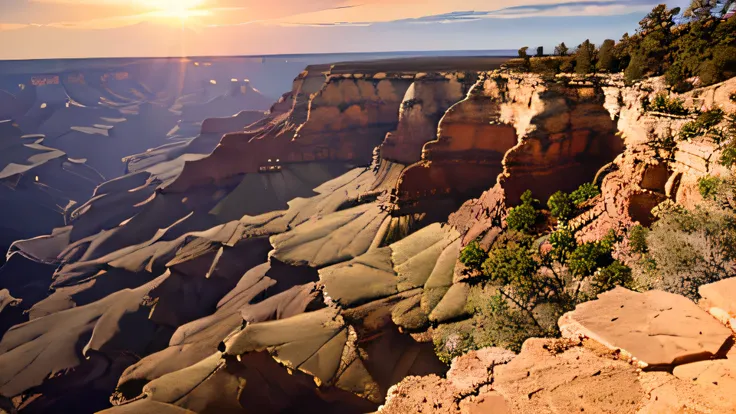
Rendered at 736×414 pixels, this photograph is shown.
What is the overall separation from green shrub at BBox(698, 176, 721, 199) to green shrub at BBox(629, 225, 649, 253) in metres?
3.11

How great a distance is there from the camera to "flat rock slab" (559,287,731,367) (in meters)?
11.2

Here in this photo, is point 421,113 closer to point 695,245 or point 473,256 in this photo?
point 473,256

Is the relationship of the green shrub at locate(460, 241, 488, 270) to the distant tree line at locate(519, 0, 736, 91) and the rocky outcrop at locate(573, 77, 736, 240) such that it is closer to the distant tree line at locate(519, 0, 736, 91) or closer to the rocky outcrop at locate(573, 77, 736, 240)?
the rocky outcrop at locate(573, 77, 736, 240)

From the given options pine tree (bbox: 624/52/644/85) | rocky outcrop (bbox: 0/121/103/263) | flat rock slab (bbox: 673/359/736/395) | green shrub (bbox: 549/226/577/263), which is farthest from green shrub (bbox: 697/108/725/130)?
rocky outcrop (bbox: 0/121/103/263)

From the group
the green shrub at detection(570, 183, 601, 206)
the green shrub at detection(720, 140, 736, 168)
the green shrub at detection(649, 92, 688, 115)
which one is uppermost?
the green shrub at detection(649, 92, 688, 115)

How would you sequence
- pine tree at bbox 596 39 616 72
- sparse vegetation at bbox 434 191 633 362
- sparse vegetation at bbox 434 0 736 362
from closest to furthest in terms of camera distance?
sparse vegetation at bbox 434 0 736 362, sparse vegetation at bbox 434 191 633 362, pine tree at bbox 596 39 616 72

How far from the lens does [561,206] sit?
89.8 ft

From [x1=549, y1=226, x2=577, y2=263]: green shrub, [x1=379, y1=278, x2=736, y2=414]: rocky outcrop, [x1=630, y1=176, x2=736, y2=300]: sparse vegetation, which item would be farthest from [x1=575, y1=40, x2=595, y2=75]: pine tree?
[x1=379, y1=278, x2=736, y2=414]: rocky outcrop

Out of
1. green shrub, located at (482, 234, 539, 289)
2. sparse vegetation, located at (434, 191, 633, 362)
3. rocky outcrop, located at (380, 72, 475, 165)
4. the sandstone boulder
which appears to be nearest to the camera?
the sandstone boulder

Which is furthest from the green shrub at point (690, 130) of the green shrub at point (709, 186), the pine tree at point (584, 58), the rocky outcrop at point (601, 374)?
the rocky outcrop at point (601, 374)

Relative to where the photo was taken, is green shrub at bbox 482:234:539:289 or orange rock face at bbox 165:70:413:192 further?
orange rock face at bbox 165:70:413:192

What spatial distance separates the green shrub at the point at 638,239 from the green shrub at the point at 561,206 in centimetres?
553

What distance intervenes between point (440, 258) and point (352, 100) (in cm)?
3764

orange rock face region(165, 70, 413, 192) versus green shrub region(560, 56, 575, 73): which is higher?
green shrub region(560, 56, 575, 73)
